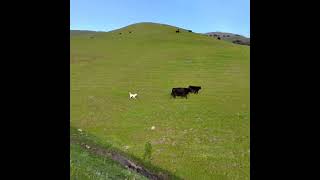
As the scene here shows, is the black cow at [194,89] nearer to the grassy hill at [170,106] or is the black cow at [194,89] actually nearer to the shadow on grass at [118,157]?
the grassy hill at [170,106]

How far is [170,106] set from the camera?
50750 mm

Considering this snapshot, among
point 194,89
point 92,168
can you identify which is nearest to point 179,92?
point 194,89

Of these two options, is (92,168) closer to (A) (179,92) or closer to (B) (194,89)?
(A) (179,92)

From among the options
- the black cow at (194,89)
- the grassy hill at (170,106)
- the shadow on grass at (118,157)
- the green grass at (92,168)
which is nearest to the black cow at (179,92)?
the grassy hill at (170,106)

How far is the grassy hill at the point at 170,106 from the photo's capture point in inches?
1288

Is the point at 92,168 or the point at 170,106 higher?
the point at 170,106

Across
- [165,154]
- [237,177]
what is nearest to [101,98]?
[165,154]

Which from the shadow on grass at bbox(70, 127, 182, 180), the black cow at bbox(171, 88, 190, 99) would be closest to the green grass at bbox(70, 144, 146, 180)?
the shadow on grass at bbox(70, 127, 182, 180)

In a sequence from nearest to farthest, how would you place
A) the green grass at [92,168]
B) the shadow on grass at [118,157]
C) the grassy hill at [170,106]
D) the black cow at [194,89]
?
the green grass at [92,168]
the shadow on grass at [118,157]
the grassy hill at [170,106]
the black cow at [194,89]

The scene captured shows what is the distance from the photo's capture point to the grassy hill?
107 feet

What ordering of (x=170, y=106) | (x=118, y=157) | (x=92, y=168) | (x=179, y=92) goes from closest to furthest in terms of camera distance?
(x=92, y=168) < (x=118, y=157) < (x=170, y=106) < (x=179, y=92)
